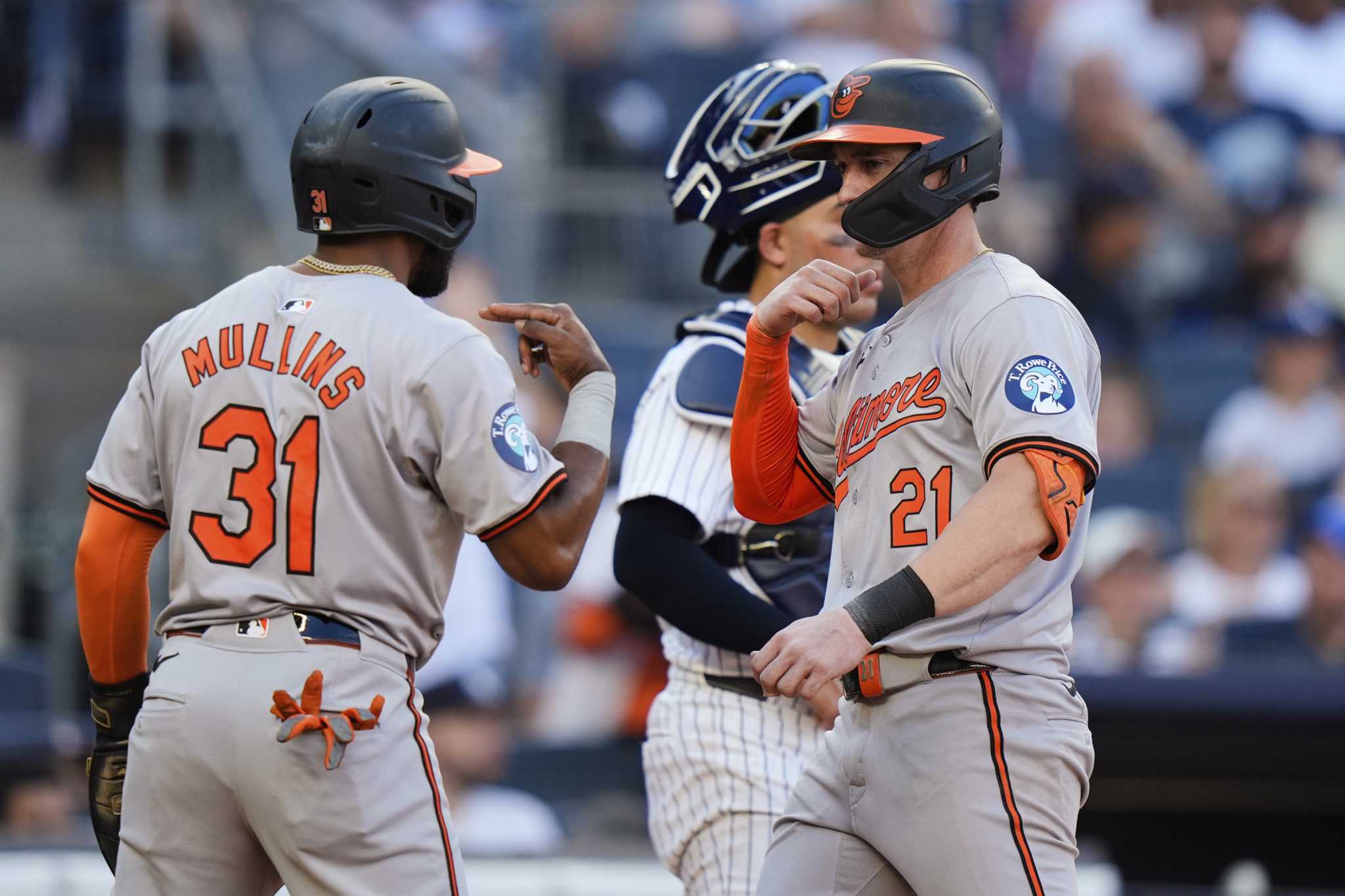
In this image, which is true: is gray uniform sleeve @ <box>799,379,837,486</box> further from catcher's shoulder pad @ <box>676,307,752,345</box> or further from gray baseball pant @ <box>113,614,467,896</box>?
gray baseball pant @ <box>113,614,467,896</box>

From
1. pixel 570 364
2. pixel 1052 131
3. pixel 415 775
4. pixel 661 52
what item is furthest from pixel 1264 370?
pixel 415 775

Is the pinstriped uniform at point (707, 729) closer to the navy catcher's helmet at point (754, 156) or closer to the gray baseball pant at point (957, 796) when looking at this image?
the navy catcher's helmet at point (754, 156)

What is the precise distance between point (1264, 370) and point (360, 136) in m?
6.27

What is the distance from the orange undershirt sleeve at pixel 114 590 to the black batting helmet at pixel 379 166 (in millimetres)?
625

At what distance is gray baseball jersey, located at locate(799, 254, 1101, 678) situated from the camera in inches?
108

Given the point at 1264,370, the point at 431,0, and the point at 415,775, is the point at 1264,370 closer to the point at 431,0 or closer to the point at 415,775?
the point at 431,0

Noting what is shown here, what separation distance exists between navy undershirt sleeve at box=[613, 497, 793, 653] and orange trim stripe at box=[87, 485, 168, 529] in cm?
98

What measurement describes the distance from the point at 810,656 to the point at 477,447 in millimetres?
650

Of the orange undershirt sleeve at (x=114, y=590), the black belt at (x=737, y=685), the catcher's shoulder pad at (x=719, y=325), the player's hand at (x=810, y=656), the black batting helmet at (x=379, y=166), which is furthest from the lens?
the catcher's shoulder pad at (x=719, y=325)

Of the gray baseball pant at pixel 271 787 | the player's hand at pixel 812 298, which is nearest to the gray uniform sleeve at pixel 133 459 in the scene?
the gray baseball pant at pixel 271 787

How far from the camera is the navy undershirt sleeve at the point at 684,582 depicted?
3451mm

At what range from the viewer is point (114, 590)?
312cm

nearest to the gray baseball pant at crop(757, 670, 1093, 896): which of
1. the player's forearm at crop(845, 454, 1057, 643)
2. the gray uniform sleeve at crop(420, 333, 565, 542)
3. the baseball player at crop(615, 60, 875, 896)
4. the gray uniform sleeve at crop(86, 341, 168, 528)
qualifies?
the player's forearm at crop(845, 454, 1057, 643)

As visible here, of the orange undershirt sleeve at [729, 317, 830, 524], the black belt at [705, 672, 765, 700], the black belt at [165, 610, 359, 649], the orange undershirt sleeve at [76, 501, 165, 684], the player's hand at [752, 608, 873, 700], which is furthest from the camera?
the black belt at [705, 672, 765, 700]
